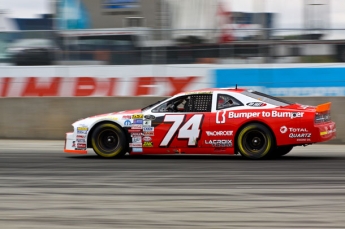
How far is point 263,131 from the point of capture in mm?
11398

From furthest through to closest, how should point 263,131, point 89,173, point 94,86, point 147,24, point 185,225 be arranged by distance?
point 147,24
point 94,86
point 263,131
point 89,173
point 185,225

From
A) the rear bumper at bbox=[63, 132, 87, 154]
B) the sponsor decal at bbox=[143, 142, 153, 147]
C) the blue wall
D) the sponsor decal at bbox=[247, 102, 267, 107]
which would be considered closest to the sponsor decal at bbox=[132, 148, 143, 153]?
the sponsor decal at bbox=[143, 142, 153, 147]

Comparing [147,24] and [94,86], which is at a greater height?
[147,24]

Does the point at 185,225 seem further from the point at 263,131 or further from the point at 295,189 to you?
the point at 263,131

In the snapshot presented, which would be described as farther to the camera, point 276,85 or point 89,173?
point 276,85

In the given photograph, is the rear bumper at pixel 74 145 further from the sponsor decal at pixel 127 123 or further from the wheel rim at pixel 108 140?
the sponsor decal at pixel 127 123

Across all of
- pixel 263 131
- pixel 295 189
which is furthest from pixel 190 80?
pixel 295 189

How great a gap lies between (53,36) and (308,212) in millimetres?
12139

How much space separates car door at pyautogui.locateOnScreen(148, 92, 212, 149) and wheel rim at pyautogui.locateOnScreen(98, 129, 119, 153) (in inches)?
29.3

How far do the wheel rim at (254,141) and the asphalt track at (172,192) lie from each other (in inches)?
12.0

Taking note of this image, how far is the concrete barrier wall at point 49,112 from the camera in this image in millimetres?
16719

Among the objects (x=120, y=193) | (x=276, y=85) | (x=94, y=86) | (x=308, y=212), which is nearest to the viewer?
(x=308, y=212)

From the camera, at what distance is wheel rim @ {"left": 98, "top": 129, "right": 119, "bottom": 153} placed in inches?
478

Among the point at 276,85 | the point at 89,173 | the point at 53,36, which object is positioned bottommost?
the point at 89,173
